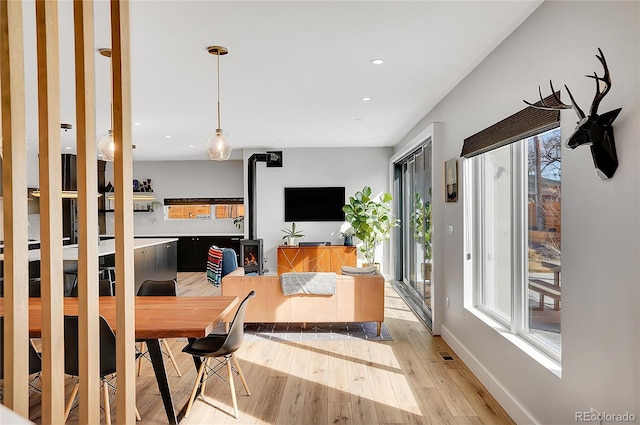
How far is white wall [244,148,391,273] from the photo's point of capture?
27.9 feet

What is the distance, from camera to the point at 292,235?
8.44m

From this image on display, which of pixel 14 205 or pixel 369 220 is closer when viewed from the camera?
pixel 14 205

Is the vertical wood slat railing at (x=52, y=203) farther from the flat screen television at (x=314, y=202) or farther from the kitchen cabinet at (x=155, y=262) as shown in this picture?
the flat screen television at (x=314, y=202)

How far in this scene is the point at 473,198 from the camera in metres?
3.91

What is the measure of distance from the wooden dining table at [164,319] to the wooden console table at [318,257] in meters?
4.61

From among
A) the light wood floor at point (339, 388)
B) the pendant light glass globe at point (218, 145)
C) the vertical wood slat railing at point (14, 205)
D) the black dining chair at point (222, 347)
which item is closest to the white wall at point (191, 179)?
the light wood floor at point (339, 388)

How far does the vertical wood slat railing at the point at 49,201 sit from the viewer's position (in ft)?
4.49

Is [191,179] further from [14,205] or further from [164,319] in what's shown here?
[14,205]

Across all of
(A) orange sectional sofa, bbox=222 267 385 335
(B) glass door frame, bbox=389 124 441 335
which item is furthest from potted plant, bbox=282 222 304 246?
(A) orange sectional sofa, bbox=222 267 385 335

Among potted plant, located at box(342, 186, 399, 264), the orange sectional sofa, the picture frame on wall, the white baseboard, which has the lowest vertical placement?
the white baseboard

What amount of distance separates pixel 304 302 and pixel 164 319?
90.2 inches

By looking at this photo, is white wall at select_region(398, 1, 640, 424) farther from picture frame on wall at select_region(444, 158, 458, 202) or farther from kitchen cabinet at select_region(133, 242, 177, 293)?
kitchen cabinet at select_region(133, 242, 177, 293)

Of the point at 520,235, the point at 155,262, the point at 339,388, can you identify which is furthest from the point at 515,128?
the point at 155,262

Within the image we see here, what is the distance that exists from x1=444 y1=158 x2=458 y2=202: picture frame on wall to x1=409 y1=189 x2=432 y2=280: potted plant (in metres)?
1.11
